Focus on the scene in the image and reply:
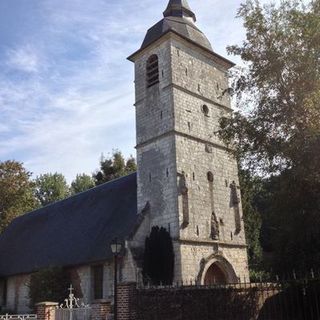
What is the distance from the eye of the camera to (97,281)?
20656mm

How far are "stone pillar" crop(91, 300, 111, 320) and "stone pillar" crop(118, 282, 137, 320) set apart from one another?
46 cm

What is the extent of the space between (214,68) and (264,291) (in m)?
14.2

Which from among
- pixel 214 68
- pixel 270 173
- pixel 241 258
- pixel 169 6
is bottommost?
pixel 241 258

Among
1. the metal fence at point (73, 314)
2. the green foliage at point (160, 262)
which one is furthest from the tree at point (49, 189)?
the metal fence at point (73, 314)

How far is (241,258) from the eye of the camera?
21516mm

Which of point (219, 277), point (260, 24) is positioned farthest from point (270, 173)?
point (219, 277)

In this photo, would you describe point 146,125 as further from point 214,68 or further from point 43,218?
point 43,218

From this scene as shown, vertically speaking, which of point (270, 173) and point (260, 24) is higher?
point (260, 24)

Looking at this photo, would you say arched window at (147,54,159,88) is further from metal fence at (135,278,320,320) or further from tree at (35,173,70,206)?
tree at (35,173,70,206)

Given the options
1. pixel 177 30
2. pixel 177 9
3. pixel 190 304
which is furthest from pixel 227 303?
pixel 177 9

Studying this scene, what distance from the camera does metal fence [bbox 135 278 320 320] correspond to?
1256cm

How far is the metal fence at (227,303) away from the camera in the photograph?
12562mm

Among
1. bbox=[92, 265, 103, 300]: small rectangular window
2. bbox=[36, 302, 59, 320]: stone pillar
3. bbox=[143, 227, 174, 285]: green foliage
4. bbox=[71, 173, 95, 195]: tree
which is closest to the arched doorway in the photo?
bbox=[143, 227, 174, 285]: green foliage

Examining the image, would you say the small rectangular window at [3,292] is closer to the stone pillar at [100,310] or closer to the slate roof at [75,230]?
the slate roof at [75,230]
